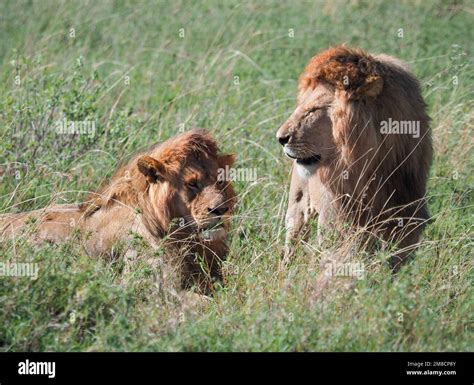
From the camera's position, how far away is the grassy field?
4.94 m

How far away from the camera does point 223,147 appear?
301 inches

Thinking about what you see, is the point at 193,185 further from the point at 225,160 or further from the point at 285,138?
the point at 285,138

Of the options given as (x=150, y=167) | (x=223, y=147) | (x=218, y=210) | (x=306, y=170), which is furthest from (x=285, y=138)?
(x=223, y=147)

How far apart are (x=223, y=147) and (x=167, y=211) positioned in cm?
189

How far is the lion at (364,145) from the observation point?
5.70m

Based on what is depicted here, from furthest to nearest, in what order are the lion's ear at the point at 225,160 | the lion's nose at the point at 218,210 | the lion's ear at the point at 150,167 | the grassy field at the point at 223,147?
the lion's ear at the point at 225,160 → the lion's ear at the point at 150,167 → the lion's nose at the point at 218,210 → the grassy field at the point at 223,147

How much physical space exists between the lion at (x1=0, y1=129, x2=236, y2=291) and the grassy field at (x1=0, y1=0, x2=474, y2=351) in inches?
8.8

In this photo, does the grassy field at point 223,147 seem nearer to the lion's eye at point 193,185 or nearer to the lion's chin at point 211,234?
the lion's chin at point 211,234

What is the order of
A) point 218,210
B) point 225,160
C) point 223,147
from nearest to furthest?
point 218,210 < point 225,160 < point 223,147

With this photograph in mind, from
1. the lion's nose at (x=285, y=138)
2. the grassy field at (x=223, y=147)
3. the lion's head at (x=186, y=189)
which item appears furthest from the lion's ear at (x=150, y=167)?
the lion's nose at (x=285, y=138)

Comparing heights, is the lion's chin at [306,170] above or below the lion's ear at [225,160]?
below

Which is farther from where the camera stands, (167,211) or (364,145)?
(167,211)

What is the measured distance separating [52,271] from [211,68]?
448 centimetres

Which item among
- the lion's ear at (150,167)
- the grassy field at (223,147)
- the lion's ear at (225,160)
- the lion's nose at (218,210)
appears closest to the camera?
the grassy field at (223,147)
